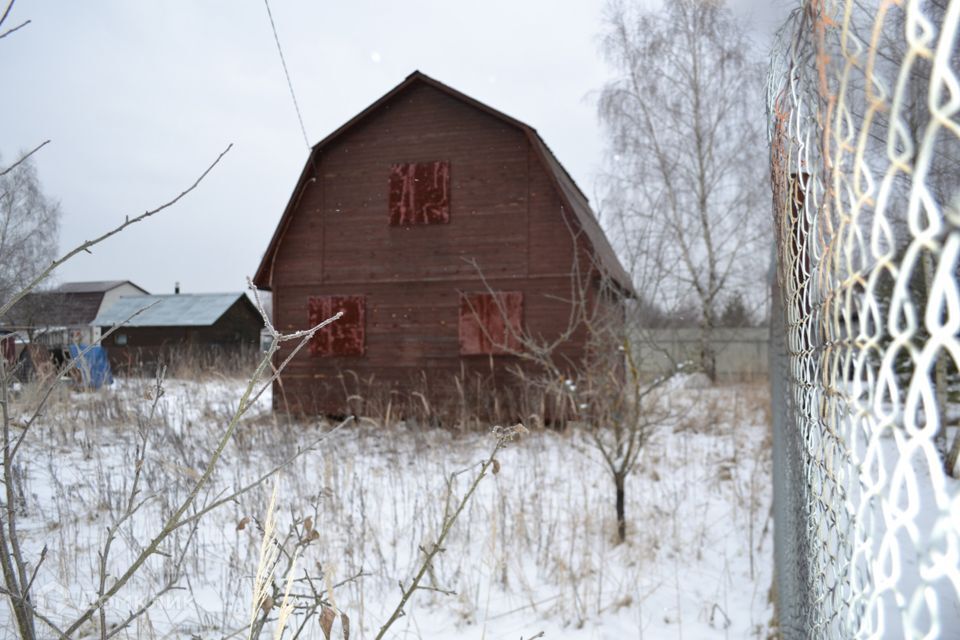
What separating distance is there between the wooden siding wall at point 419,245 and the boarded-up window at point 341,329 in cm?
12

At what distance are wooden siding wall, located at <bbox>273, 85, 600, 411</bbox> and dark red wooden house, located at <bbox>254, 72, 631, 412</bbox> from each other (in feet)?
0.06

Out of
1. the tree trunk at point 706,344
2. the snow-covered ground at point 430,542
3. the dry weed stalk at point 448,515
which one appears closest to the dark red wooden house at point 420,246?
the snow-covered ground at point 430,542

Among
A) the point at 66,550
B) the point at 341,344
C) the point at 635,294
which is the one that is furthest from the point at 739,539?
the point at 341,344

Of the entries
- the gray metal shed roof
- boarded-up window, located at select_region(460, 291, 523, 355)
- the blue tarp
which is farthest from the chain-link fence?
the gray metal shed roof

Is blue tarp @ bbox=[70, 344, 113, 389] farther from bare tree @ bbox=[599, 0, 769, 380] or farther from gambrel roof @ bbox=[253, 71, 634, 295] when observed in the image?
bare tree @ bbox=[599, 0, 769, 380]

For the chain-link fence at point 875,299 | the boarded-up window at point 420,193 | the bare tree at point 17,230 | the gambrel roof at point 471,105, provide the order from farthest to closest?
the boarded-up window at point 420,193 → the gambrel roof at point 471,105 → the bare tree at point 17,230 → the chain-link fence at point 875,299

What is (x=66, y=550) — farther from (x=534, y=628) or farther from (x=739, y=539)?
(x=739, y=539)

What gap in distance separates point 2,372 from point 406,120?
9777 millimetres

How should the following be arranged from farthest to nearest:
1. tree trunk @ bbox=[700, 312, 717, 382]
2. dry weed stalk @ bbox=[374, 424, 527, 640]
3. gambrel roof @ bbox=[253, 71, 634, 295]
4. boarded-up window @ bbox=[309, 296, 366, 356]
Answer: tree trunk @ bbox=[700, 312, 717, 382] → boarded-up window @ bbox=[309, 296, 366, 356] → gambrel roof @ bbox=[253, 71, 634, 295] → dry weed stalk @ bbox=[374, 424, 527, 640]

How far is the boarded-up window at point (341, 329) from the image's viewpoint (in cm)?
1080

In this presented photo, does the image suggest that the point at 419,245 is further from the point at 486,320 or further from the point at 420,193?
the point at 486,320

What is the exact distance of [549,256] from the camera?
1000 cm

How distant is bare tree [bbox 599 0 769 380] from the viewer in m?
15.5

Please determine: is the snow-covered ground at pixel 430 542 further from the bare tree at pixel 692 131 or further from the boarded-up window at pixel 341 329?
the bare tree at pixel 692 131
